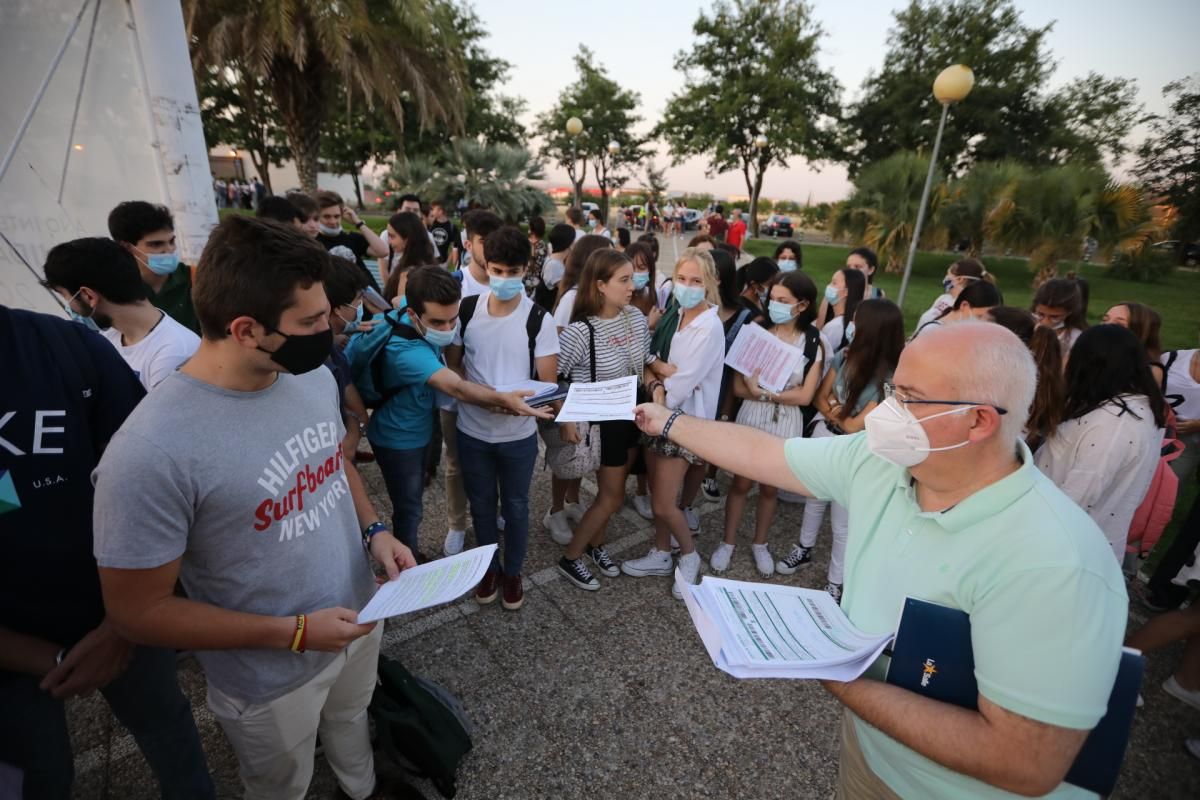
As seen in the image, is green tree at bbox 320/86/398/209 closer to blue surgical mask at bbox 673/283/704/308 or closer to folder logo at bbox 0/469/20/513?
blue surgical mask at bbox 673/283/704/308

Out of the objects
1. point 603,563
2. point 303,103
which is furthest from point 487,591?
point 303,103

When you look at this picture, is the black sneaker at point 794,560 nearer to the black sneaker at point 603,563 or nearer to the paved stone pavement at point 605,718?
the paved stone pavement at point 605,718

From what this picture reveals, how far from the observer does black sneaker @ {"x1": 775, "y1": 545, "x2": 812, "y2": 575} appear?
13.1ft

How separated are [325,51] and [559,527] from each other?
11.5 m

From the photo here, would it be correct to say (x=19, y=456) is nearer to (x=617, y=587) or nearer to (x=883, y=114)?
(x=617, y=587)

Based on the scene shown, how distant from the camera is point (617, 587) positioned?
372 cm

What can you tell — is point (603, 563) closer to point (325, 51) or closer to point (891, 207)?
point (325, 51)

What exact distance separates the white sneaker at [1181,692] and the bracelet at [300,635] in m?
4.34

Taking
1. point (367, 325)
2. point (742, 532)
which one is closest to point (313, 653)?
point (367, 325)

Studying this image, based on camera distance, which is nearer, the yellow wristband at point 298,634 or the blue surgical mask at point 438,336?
the yellow wristband at point 298,634

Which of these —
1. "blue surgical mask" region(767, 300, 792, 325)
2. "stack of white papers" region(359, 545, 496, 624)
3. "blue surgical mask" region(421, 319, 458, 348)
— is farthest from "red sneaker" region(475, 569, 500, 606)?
"blue surgical mask" region(767, 300, 792, 325)

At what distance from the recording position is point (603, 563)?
384 cm

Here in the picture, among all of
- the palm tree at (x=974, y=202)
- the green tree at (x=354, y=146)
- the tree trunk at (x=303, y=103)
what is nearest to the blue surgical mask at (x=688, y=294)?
the tree trunk at (x=303, y=103)

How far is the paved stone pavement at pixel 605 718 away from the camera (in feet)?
7.93
